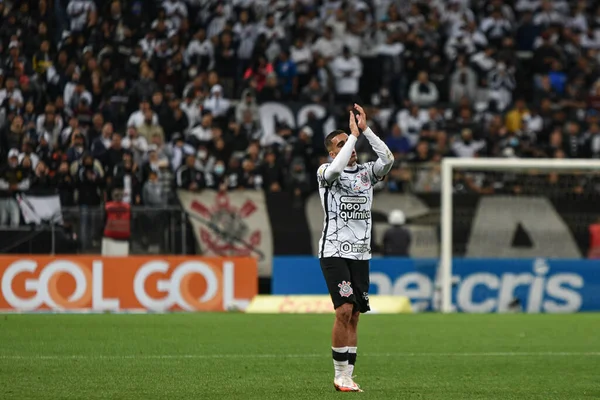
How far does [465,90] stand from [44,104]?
384 inches

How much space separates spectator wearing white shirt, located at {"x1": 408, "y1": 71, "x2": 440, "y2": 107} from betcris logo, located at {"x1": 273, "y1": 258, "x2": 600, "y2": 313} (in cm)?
563

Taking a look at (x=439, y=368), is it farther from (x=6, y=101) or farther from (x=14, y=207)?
(x=6, y=101)

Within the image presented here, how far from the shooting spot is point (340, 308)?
33.9 ft

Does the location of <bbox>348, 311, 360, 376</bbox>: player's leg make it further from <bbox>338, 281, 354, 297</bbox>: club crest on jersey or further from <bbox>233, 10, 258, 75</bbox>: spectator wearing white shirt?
<bbox>233, 10, 258, 75</bbox>: spectator wearing white shirt

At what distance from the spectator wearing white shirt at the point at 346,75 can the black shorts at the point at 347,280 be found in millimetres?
17061

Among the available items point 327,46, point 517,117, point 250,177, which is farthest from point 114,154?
point 517,117

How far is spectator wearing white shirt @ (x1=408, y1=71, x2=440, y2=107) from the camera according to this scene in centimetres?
2742

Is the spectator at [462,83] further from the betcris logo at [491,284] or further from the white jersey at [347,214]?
the white jersey at [347,214]

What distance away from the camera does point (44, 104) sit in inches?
939

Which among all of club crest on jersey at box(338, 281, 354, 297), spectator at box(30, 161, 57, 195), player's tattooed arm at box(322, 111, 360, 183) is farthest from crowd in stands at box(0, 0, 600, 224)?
player's tattooed arm at box(322, 111, 360, 183)

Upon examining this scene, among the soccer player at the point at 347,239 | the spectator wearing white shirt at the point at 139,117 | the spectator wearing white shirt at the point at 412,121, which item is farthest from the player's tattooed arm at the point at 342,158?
the spectator wearing white shirt at the point at 412,121

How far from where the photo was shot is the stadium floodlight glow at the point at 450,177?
22.1 meters

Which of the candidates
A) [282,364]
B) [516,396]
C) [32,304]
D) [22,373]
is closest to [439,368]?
[282,364]

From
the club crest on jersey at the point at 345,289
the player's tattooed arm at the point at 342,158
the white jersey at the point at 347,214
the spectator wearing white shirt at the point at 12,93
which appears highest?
the spectator wearing white shirt at the point at 12,93
